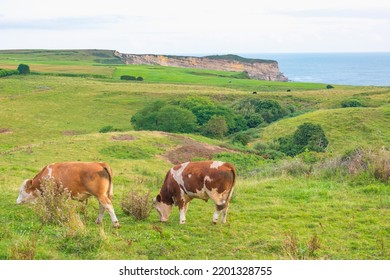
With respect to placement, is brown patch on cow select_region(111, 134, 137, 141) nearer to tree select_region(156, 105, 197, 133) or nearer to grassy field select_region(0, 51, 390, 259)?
grassy field select_region(0, 51, 390, 259)

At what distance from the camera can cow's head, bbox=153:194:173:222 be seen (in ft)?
40.5

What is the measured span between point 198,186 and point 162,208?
1168mm

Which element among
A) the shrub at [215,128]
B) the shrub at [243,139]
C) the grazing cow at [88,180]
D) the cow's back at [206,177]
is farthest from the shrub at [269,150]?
the grazing cow at [88,180]

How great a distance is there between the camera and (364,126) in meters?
47.4

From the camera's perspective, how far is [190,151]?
3772cm

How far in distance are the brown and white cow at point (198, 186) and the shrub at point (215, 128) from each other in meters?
41.1

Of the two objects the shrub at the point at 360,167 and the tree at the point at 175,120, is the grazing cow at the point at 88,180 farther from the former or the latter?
the tree at the point at 175,120

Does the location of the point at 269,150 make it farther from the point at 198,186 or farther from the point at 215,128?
the point at 198,186

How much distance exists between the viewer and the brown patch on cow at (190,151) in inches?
1403

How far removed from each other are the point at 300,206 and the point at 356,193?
272 centimetres

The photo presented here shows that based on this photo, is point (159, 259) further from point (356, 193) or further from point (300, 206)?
point (356, 193)

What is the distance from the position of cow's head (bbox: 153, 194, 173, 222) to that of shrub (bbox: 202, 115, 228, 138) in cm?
4107

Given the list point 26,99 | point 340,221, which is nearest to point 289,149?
point 340,221

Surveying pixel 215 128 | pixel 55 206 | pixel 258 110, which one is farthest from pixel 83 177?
pixel 258 110
